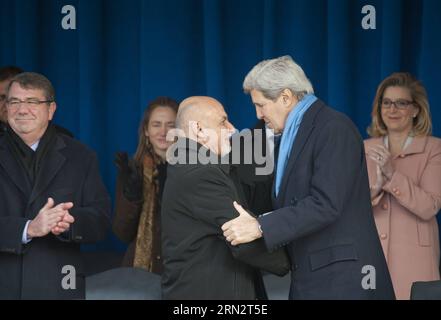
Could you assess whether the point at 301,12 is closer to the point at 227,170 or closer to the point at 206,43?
the point at 206,43

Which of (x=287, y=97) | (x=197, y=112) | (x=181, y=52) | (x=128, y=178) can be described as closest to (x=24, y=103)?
(x=197, y=112)

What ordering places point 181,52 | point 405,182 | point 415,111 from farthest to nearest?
point 181,52
point 415,111
point 405,182

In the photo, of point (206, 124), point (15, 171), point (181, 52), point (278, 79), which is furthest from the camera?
point (181, 52)

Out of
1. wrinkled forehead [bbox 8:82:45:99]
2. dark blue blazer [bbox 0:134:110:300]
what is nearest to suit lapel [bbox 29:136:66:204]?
dark blue blazer [bbox 0:134:110:300]

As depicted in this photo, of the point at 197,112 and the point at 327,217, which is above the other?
the point at 197,112

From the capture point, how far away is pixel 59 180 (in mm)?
3539

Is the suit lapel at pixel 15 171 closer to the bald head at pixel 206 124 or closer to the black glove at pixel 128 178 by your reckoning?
the bald head at pixel 206 124

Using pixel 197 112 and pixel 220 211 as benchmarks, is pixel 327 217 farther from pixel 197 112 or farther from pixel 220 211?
pixel 197 112

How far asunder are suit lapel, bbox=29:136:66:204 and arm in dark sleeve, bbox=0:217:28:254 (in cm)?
12

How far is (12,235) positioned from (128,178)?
1018mm

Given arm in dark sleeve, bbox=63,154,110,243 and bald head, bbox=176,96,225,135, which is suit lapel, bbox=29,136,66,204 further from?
bald head, bbox=176,96,225,135

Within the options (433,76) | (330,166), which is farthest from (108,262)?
(330,166)

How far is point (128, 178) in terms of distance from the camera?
4312 mm

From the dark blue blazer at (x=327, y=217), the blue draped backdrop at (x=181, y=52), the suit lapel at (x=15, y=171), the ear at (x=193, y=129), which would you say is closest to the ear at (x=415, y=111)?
the blue draped backdrop at (x=181, y=52)
